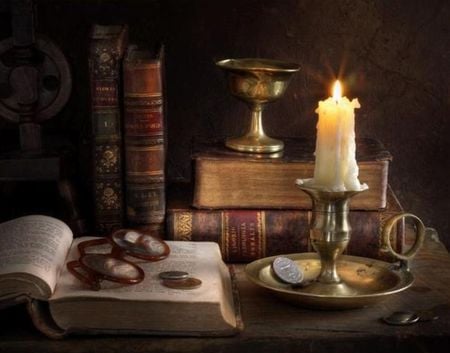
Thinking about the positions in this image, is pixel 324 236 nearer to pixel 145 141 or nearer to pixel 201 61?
pixel 145 141

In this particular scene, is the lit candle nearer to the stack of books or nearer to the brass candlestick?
the brass candlestick

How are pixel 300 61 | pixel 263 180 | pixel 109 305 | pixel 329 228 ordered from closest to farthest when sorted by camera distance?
1. pixel 109 305
2. pixel 329 228
3. pixel 263 180
4. pixel 300 61

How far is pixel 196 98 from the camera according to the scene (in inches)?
70.7

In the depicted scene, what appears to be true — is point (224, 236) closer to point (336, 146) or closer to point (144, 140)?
point (144, 140)

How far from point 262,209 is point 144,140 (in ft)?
0.74

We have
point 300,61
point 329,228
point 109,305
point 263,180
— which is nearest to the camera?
point 109,305

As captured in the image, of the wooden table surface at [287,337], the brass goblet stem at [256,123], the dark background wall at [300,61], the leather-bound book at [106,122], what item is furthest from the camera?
the dark background wall at [300,61]

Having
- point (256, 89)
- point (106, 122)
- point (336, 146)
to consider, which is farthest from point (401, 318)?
point (106, 122)

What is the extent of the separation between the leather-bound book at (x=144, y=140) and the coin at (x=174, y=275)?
0.24m

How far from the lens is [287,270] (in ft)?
4.62

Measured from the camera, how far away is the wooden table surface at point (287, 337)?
1212 millimetres

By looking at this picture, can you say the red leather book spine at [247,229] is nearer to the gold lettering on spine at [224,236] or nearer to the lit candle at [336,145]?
the gold lettering on spine at [224,236]

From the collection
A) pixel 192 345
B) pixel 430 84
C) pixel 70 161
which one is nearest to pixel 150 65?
pixel 70 161

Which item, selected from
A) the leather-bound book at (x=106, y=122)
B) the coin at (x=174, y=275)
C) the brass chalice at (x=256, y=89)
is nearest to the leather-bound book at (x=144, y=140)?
the leather-bound book at (x=106, y=122)
